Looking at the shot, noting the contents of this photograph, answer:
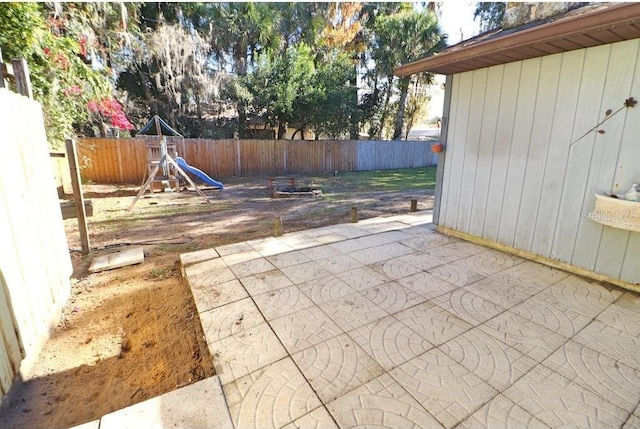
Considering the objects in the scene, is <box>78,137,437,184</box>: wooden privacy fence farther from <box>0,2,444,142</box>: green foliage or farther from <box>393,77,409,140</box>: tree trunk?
<box>0,2,444,142</box>: green foliage

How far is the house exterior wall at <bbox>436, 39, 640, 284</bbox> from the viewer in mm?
2590

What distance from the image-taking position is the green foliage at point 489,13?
13.7 m

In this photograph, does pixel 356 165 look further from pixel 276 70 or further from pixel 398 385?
pixel 398 385

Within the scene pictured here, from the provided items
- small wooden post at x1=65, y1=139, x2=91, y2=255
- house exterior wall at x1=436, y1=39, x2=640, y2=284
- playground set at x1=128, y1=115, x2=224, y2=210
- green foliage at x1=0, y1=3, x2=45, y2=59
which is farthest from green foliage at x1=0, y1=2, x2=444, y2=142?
house exterior wall at x1=436, y1=39, x2=640, y2=284

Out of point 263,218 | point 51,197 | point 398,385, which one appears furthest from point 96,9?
point 398,385

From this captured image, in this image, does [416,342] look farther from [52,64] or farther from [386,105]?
[386,105]

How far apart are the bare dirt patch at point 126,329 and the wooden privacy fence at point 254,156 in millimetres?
4928

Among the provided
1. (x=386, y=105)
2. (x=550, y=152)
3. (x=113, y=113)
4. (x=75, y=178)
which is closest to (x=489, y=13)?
(x=386, y=105)

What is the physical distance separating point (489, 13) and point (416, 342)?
17.4 meters

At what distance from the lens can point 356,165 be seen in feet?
50.1

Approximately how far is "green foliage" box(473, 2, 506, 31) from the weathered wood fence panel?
17.3m

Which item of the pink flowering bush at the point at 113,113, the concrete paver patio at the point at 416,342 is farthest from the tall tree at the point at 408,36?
the concrete paver patio at the point at 416,342

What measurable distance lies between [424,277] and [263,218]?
384 cm

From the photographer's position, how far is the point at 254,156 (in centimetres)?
1272
